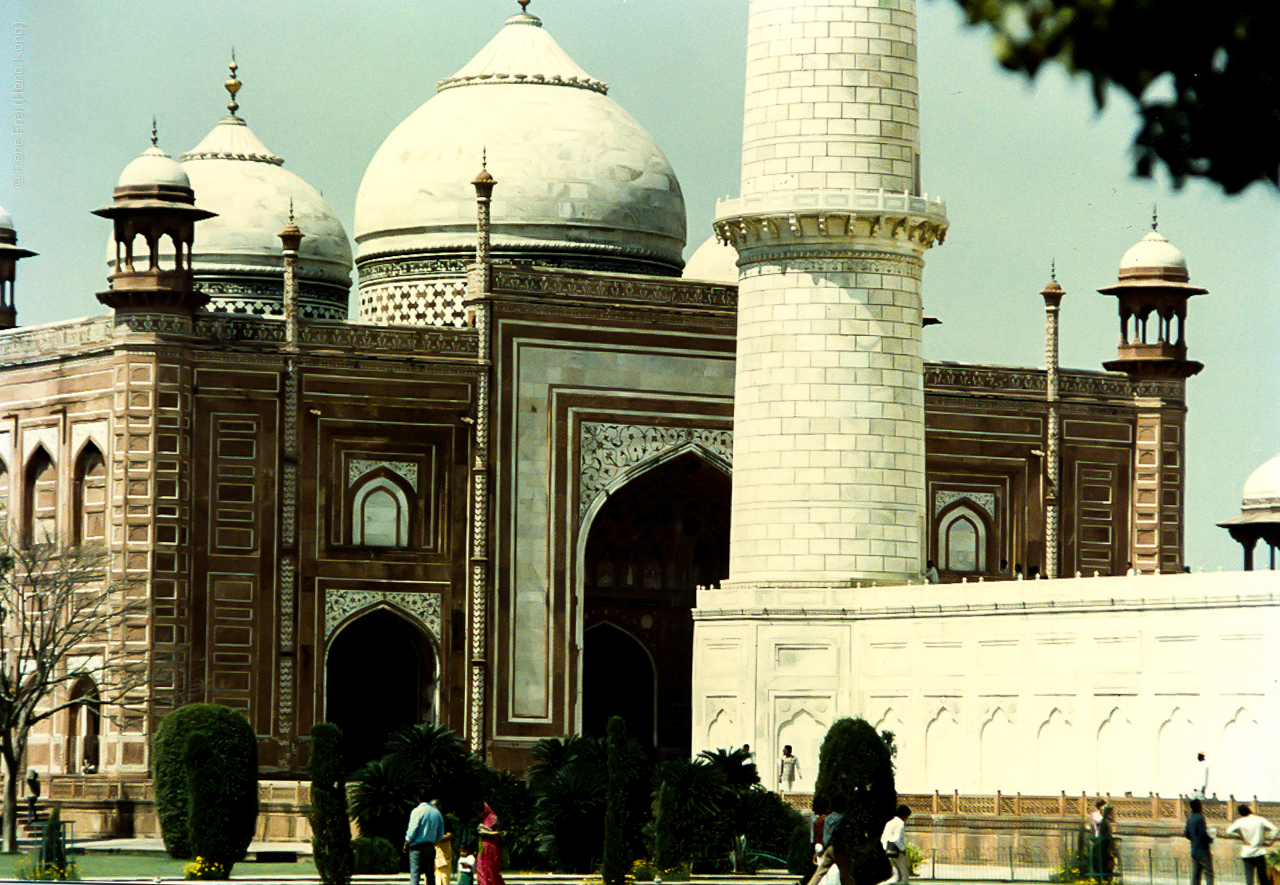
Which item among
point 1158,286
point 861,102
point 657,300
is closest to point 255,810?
point 861,102

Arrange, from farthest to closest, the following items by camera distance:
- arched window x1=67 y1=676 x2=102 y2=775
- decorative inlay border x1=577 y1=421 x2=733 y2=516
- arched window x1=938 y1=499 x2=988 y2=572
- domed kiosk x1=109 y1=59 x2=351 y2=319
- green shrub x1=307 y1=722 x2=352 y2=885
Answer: domed kiosk x1=109 y1=59 x2=351 y2=319 → arched window x1=938 y1=499 x2=988 y2=572 → decorative inlay border x1=577 y1=421 x2=733 y2=516 → arched window x1=67 y1=676 x2=102 y2=775 → green shrub x1=307 y1=722 x2=352 y2=885

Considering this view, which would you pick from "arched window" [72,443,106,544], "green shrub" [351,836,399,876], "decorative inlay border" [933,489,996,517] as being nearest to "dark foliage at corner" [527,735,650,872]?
"green shrub" [351,836,399,876]

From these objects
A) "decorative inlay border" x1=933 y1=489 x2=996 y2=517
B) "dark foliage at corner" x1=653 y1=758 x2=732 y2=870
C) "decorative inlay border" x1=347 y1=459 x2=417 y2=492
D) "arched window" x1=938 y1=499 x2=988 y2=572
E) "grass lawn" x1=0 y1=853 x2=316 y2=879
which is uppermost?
"decorative inlay border" x1=347 y1=459 x2=417 y2=492

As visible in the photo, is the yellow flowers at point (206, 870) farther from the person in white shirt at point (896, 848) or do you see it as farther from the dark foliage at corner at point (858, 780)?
the person in white shirt at point (896, 848)

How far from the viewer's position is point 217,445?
2725 centimetres

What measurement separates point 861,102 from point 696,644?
18.9 ft

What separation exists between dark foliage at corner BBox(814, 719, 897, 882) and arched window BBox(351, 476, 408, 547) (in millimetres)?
11787

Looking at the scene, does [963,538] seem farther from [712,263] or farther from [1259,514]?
[712,263]

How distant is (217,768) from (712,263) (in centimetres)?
1598

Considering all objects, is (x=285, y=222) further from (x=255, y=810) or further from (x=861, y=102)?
(x=255, y=810)

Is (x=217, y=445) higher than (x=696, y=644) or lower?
higher

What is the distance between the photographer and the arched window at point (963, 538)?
1227 inches

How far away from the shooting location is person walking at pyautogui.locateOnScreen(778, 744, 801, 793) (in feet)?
77.1

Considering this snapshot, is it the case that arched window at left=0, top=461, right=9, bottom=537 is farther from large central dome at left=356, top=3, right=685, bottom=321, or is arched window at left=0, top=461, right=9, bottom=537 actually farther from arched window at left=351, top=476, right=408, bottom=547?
large central dome at left=356, top=3, right=685, bottom=321
